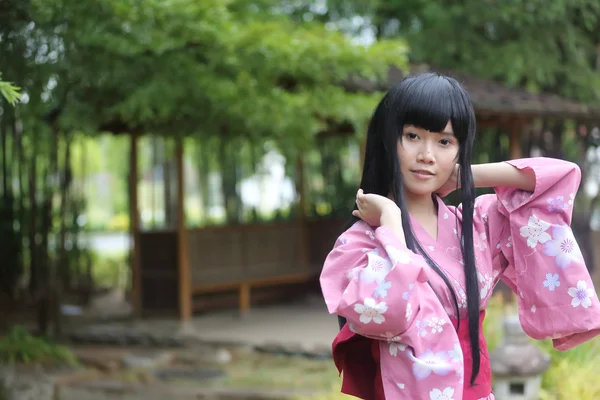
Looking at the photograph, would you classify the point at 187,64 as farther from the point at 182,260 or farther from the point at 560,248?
the point at 182,260

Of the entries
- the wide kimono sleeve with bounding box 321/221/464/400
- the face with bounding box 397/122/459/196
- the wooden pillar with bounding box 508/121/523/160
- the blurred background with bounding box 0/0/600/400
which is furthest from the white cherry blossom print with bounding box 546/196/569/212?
the wooden pillar with bounding box 508/121/523/160

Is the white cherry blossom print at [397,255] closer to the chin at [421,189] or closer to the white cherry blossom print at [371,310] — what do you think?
the white cherry blossom print at [371,310]

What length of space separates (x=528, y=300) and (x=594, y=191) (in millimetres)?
9997

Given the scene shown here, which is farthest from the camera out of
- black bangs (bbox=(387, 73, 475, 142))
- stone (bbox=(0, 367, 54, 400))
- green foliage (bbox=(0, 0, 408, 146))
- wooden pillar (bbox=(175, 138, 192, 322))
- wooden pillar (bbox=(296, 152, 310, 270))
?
wooden pillar (bbox=(296, 152, 310, 270))

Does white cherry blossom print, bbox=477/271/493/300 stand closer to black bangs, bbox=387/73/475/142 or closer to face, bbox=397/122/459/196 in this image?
face, bbox=397/122/459/196

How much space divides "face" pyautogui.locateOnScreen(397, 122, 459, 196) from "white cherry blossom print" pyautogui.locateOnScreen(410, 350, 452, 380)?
0.43 metres

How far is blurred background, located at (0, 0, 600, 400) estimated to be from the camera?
4664 millimetres

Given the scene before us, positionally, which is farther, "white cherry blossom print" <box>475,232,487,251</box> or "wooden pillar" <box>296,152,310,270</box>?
"wooden pillar" <box>296,152,310,270</box>

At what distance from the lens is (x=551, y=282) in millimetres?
2121

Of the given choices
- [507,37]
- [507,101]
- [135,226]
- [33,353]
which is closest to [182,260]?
[135,226]

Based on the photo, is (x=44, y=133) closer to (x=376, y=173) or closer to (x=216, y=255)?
(x=216, y=255)

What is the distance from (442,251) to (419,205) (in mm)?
145

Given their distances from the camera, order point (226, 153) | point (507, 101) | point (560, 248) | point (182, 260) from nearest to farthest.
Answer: point (560, 248), point (507, 101), point (182, 260), point (226, 153)

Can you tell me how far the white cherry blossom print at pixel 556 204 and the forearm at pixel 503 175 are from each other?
2.6 inches
